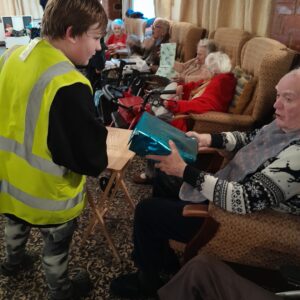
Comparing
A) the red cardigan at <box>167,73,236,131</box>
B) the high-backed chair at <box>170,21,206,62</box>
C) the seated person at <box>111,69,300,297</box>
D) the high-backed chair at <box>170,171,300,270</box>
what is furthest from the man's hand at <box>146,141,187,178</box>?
the high-backed chair at <box>170,21,206,62</box>

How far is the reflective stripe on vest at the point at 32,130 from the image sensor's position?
38.1 inches

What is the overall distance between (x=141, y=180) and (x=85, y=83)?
158 cm

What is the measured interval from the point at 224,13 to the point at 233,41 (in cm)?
80

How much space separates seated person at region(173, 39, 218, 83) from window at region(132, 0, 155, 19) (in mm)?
3075

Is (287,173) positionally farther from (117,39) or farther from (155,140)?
(117,39)

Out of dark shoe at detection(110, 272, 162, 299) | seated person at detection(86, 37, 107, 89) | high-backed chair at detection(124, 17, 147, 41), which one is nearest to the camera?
dark shoe at detection(110, 272, 162, 299)

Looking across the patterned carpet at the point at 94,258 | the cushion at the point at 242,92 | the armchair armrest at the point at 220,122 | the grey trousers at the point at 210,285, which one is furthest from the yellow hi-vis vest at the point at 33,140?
the cushion at the point at 242,92

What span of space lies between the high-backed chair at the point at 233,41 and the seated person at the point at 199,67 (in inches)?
3.6

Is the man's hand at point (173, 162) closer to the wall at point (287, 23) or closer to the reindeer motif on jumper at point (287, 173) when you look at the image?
the reindeer motif on jumper at point (287, 173)

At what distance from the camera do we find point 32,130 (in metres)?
1.02

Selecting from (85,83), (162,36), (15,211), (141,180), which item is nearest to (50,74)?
(85,83)

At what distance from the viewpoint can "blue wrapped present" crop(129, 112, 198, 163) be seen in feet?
3.85

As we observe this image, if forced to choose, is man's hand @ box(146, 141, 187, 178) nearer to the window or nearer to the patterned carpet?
the patterned carpet

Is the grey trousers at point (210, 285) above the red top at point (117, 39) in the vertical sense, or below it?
below
